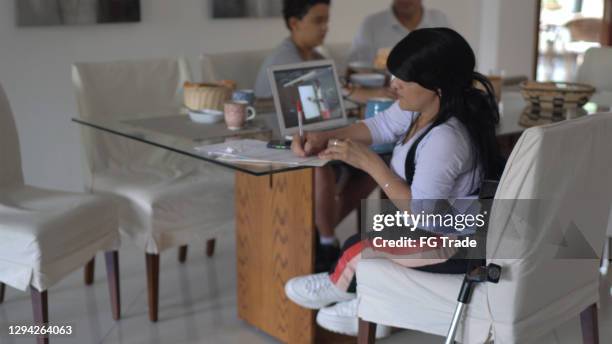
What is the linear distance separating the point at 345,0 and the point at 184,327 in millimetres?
2451

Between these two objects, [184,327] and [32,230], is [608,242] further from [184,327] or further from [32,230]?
[32,230]

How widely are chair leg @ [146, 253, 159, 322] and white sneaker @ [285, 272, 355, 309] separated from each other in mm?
550

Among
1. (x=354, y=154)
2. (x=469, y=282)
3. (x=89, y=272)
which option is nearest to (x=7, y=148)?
(x=89, y=272)

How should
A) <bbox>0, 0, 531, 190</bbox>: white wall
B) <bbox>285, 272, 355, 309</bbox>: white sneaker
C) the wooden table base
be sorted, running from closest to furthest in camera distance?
1. <bbox>285, 272, 355, 309</bbox>: white sneaker
2. the wooden table base
3. <bbox>0, 0, 531, 190</bbox>: white wall

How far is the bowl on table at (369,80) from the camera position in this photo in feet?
10.3

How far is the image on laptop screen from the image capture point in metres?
2.44

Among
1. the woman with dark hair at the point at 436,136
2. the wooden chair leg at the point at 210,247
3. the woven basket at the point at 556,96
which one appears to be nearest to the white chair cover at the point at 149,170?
the wooden chair leg at the point at 210,247

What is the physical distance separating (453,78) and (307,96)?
2.32 feet

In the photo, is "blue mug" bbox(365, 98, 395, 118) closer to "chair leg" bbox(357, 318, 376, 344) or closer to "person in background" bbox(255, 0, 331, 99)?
"person in background" bbox(255, 0, 331, 99)

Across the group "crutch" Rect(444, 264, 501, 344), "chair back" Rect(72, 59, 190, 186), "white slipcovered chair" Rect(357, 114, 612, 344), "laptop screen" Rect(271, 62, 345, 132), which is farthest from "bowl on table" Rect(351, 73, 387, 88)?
"crutch" Rect(444, 264, 501, 344)

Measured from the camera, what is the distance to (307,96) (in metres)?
2.52

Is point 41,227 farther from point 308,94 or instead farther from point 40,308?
point 308,94

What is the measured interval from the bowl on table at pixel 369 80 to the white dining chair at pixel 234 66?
1.40ft

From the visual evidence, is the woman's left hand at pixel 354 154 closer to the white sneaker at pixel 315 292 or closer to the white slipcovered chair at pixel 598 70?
the white sneaker at pixel 315 292
